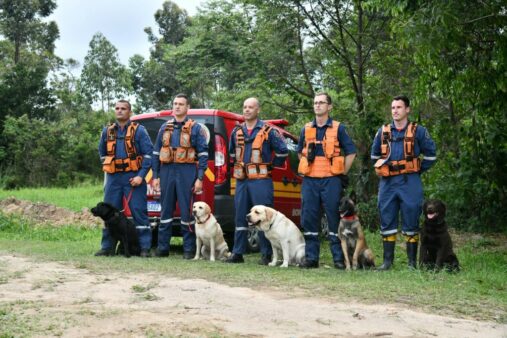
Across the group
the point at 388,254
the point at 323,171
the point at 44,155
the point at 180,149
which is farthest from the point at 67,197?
the point at 388,254

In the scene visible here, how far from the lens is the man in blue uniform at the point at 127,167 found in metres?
8.93

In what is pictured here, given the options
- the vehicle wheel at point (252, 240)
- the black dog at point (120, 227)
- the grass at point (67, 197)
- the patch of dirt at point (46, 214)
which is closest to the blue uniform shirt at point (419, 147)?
the vehicle wheel at point (252, 240)

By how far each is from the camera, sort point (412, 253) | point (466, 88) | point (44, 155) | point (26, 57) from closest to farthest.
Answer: point (412, 253) < point (466, 88) < point (44, 155) < point (26, 57)

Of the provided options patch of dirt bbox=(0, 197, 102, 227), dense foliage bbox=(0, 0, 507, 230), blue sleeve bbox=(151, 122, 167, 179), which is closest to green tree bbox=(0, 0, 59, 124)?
dense foliage bbox=(0, 0, 507, 230)

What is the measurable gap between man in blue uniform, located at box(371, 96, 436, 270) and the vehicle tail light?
2219 mm

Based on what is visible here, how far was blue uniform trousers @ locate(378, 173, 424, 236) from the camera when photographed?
7531mm

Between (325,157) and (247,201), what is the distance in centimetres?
119

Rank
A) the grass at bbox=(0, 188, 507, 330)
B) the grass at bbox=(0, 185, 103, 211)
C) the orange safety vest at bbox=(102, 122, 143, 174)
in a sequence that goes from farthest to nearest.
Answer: the grass at bbox=(0, 185, 103, 211) → the orange safety vest at bbox=(102, 122, 143, 174) → the grass at bbox=(0, 188, 507, 330)

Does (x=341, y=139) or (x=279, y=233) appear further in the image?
(x=279, y=233)

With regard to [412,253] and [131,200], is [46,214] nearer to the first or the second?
[131,200]

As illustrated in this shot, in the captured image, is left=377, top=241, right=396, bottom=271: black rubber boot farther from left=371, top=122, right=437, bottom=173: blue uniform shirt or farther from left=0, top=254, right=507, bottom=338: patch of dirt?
left=0, top=254, right=507, bottom=338: patch of dirt

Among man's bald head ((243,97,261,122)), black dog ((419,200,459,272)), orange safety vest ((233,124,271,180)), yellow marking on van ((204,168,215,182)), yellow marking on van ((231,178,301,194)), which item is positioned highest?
man's bald head ((243,97,261,122))

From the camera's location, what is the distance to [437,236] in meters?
7.24

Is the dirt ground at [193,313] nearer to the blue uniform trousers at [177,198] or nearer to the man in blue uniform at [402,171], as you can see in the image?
the man in blue uniform at [402,171]
